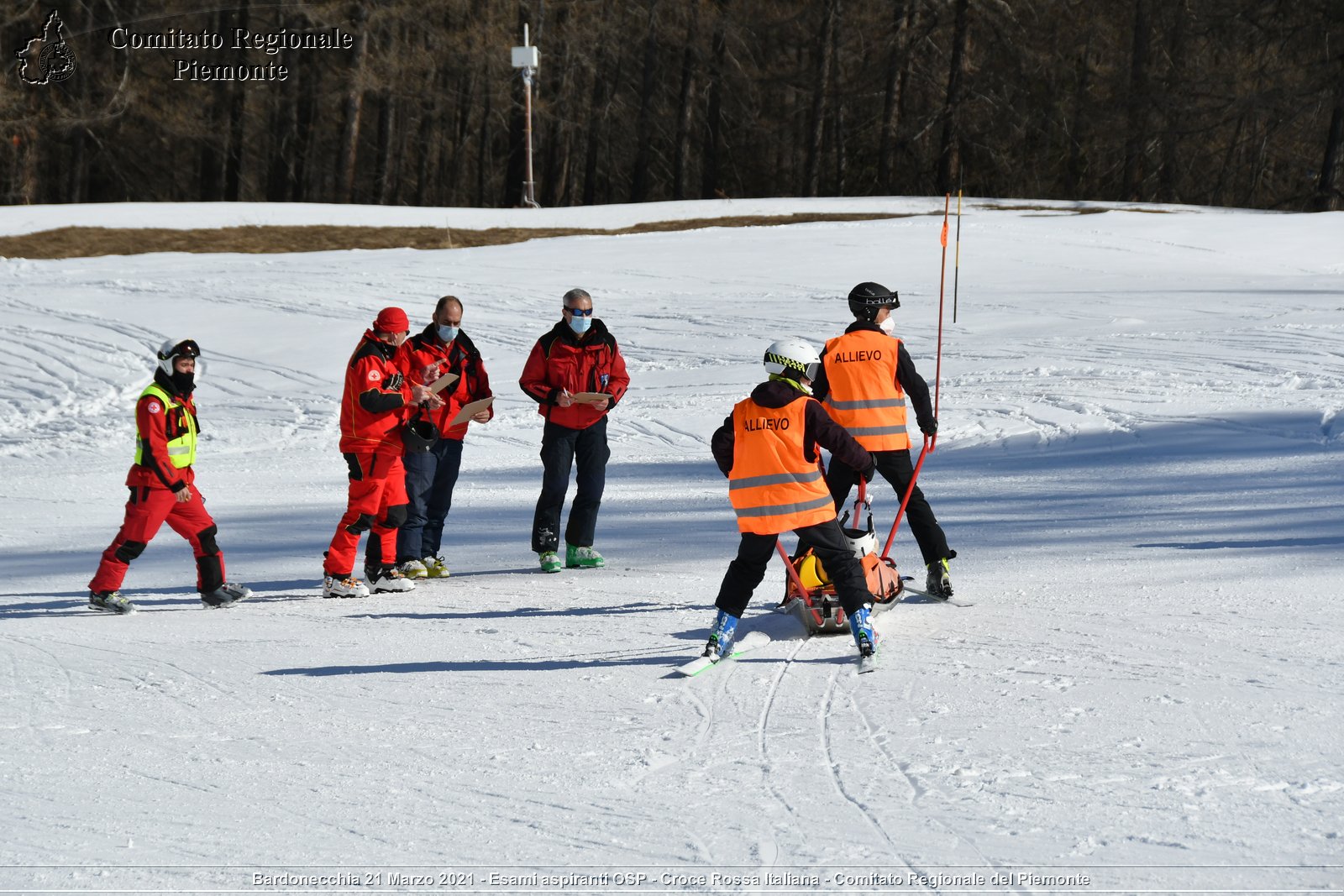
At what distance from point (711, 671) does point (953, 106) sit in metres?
32.6

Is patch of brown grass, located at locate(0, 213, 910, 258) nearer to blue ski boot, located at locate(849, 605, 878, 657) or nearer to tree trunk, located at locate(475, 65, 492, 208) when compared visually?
blue ski boot, located at locate(849, 605, 878, 657)

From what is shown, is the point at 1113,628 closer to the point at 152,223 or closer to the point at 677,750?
the point at 677,750

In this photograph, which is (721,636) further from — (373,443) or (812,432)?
(373,443)

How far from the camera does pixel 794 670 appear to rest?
631cm

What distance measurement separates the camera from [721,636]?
6.35 meters

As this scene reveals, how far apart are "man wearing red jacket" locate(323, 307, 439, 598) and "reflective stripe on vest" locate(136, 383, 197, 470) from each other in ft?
2.72

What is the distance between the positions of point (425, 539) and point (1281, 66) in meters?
33.6

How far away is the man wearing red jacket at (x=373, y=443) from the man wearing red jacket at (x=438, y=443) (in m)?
0.32

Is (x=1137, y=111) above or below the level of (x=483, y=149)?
above

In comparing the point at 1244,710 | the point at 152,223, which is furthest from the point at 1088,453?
the point at 152,223

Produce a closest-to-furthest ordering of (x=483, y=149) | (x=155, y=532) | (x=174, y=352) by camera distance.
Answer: (x=174, y=352)
(x=155, y=532)
(x=483, y=149)

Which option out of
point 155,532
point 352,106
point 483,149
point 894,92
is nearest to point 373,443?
point 155,532

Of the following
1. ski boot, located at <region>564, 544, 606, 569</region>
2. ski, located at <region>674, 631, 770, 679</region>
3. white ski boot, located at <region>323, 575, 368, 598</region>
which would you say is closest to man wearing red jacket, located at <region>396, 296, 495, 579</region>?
white ski boot, located at <region>323, 575, 368, 598</region>

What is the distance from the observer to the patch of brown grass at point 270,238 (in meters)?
23.9
